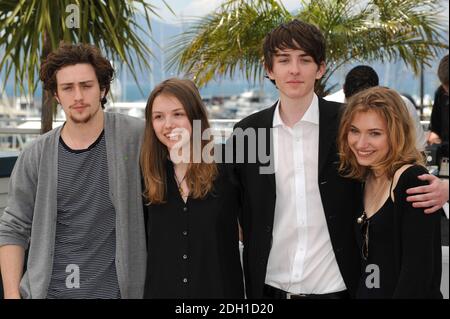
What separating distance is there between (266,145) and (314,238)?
15.8 inches

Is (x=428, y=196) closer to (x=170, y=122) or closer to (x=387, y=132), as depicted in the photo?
(x=387, y=132)

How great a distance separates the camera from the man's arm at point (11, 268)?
2594 mm

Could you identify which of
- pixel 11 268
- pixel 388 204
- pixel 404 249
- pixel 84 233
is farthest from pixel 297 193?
pixel 11 268

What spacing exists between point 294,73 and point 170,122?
0.51 meters

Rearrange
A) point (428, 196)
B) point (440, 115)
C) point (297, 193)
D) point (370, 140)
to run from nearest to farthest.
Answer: point (428, 196) < point (370, 140) < point (297, 193) < point (440, 115)

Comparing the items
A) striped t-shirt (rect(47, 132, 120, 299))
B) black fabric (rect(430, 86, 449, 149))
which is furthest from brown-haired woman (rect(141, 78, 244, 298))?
black fabric (rect(430, 86, 449, 149))

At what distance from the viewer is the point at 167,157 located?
2.61 metres

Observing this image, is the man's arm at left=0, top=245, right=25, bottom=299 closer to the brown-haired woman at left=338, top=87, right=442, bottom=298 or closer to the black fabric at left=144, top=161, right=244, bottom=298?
the black fabric at left=144, top=161, right=244, bottom=298
